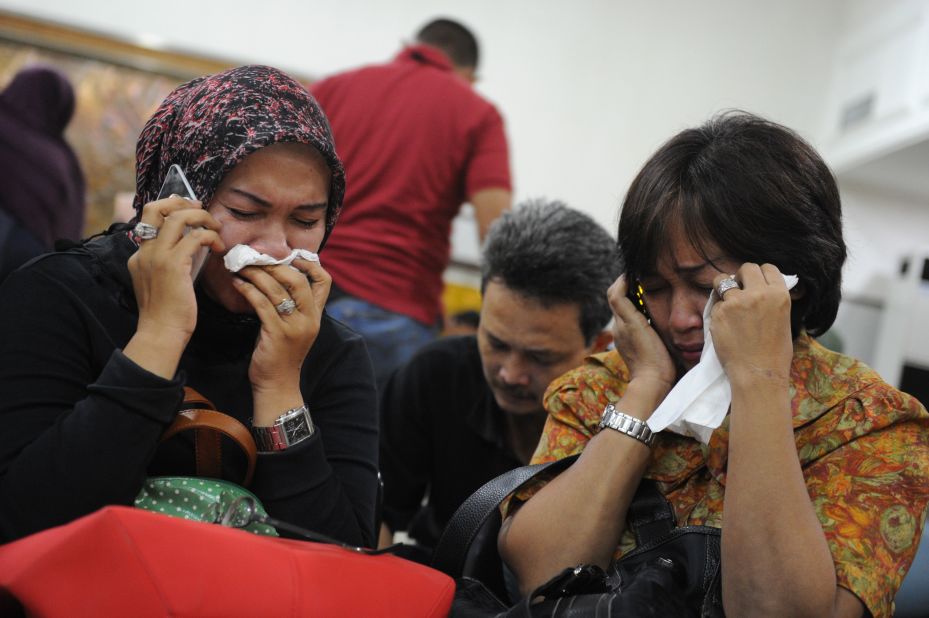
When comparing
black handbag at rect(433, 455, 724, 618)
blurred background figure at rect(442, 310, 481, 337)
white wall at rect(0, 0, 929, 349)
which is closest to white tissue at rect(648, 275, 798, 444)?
black handbag at rect(433, 455, 724, 618)

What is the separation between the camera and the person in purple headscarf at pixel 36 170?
289 cm

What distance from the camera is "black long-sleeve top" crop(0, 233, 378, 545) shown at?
1198 mm

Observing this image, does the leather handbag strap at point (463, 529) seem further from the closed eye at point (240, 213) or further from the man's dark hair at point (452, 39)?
the man's dark hair at point (452, 39)

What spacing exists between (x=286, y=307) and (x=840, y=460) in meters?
0.79

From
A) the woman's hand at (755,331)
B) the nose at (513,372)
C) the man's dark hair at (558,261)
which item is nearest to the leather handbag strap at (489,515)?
the woman's hand at (755,331)

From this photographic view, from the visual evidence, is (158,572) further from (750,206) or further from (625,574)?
(750,206)

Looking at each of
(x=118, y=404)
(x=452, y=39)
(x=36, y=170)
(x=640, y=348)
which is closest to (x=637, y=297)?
(x=640, y=348)

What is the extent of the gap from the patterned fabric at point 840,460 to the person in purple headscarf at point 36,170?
1814mm

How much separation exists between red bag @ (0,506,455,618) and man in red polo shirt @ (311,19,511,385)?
1453 mm

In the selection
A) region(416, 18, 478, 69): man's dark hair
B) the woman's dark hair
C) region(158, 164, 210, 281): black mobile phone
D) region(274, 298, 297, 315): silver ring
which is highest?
region(416, 18, 478, 69): man's dark hair

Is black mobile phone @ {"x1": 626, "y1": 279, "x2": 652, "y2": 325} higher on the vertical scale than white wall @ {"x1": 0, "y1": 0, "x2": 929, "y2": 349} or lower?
lower

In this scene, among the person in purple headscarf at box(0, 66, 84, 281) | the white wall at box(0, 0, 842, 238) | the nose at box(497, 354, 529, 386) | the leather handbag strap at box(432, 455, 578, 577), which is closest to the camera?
the leather handbag strap at box(432, 455, 578, 577)

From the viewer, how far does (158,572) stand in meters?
1.01

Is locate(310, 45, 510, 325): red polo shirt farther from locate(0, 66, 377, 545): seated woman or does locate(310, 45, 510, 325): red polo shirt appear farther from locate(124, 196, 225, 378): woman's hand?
locate(124, 196, 225, 378): woman's hand
